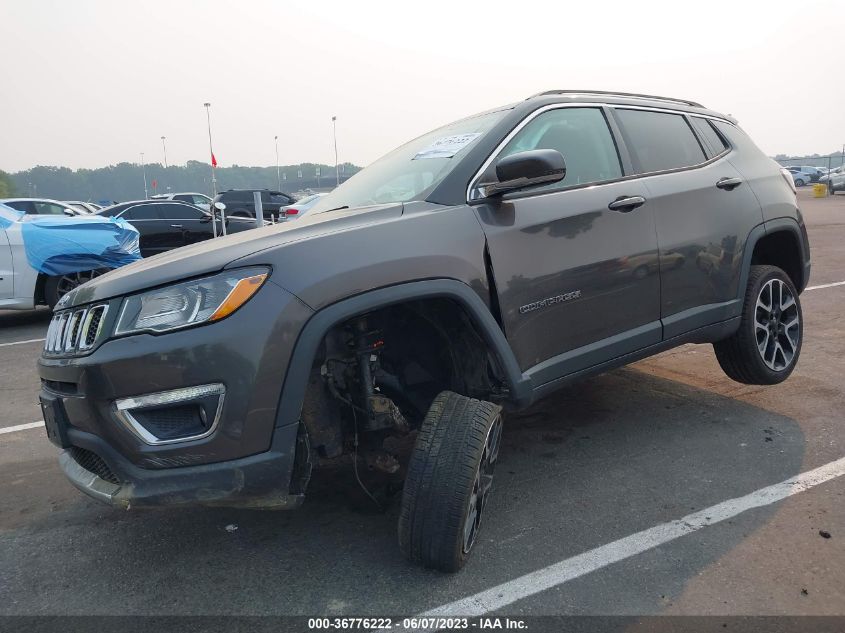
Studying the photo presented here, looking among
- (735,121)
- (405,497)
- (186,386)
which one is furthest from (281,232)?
(735,121)

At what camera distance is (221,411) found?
2.12 meters

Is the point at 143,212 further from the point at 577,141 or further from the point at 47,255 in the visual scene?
the point at 577,141

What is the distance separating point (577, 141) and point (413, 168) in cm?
84

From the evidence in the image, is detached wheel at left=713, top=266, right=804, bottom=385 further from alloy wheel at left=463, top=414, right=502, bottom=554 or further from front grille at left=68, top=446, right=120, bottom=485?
front grille at left=68, top=446, right=120, bottom=485

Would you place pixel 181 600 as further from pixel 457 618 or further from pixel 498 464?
pixel 498 464

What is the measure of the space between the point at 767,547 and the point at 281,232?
2.21 meters

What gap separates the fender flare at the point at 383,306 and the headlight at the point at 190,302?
0.24m

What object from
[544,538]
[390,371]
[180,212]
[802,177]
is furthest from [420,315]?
[802,177]

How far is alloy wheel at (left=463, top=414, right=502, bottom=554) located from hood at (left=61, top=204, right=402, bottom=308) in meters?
0.94

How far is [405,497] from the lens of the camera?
240 centimetres

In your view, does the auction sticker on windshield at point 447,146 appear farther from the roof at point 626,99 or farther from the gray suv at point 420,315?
the roof at point 626,99

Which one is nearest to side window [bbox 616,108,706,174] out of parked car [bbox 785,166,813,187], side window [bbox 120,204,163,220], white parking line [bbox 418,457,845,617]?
white parking line [bbox 418,457,845,617]

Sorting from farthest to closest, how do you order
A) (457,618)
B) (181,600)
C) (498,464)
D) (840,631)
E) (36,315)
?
(36,315)
(498,464)
(181,600)
(457,618)
(840,631)

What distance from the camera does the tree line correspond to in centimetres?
10125
